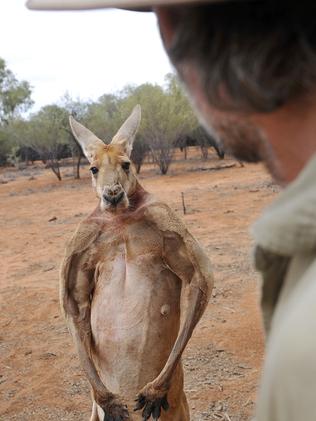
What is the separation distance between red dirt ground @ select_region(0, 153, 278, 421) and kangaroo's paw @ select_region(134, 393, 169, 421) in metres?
1.20

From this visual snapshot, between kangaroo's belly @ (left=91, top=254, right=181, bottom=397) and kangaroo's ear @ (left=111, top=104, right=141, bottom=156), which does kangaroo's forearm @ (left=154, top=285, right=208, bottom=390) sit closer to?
kangaroo's belly @ (left=91, top=254, right=181, bottom=397)

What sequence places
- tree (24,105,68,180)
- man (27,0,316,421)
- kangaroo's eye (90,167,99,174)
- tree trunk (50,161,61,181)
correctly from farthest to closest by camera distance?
1. tree (24,105,68,180)
2. tree trunk (50,161,61,181)
3. kangaroo's eye (90,167,99,174)
4. man (27,0,316,421)

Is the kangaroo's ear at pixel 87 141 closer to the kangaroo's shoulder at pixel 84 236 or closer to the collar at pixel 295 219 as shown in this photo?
the kangaroo's shoulder at pixel 84 236

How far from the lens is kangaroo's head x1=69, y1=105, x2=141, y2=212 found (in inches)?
108

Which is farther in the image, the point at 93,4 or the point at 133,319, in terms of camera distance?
the point at 133,319

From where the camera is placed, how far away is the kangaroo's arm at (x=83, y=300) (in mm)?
2672

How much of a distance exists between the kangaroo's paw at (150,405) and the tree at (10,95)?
37.2 meters

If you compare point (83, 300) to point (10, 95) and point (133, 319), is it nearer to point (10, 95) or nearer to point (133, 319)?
point (133, 319)

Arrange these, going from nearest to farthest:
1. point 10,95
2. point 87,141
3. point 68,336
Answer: point 87,141 < point 68,336 < point 10,95

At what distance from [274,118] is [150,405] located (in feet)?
6.83

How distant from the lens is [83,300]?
284 cm

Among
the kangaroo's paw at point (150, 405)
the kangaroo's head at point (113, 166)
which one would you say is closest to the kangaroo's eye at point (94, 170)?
the kangaroo's head at point (113, 166)

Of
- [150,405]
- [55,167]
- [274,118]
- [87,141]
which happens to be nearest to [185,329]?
[150,405]

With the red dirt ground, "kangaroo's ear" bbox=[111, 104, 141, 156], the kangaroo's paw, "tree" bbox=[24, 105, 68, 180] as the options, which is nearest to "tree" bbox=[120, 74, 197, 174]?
"tree" bbox=[24, 105, 68, 180]
